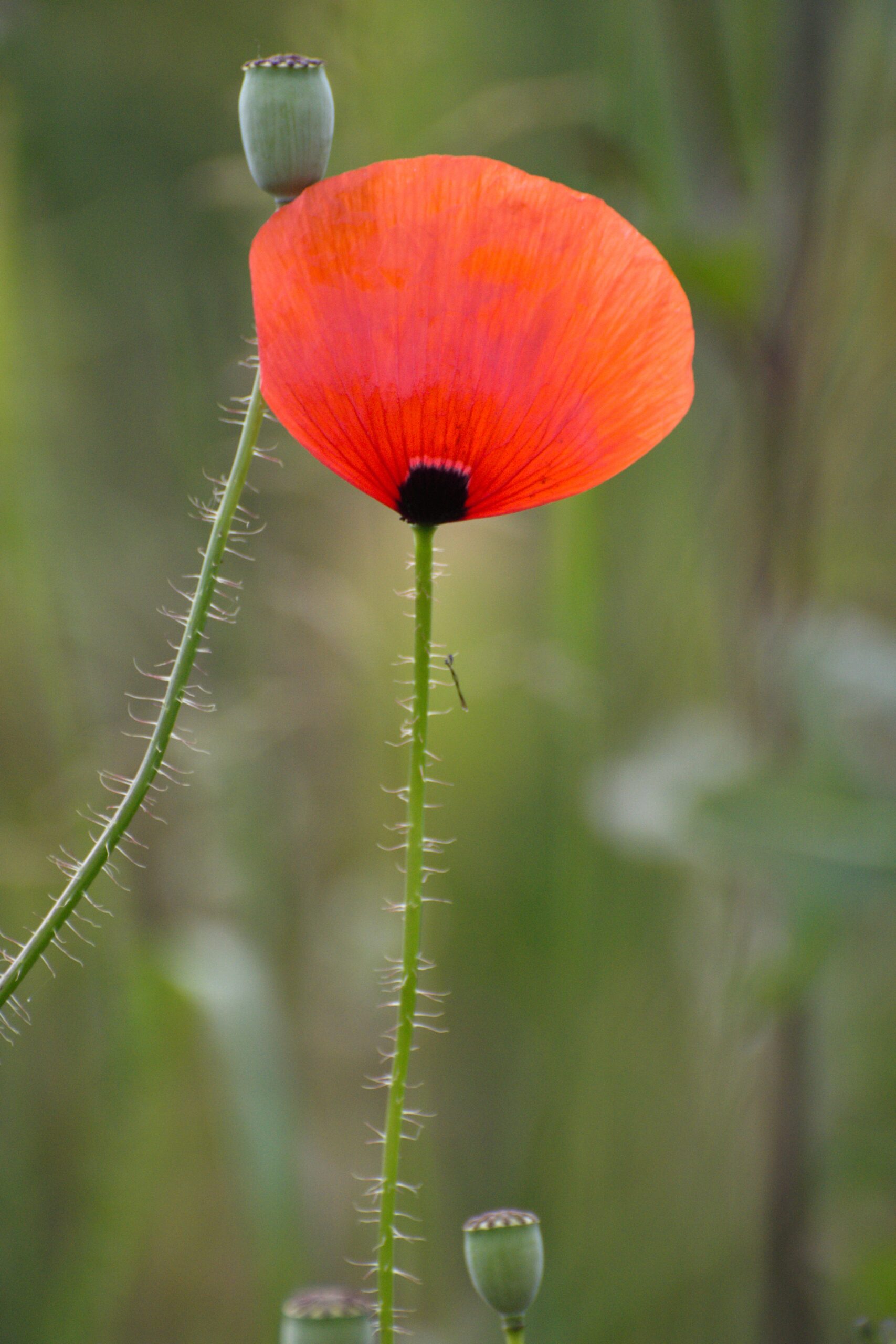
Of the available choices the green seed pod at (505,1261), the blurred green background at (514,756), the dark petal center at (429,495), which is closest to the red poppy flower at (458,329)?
the dark petal center at (429,495)

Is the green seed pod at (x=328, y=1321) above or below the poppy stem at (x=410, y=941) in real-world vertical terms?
below

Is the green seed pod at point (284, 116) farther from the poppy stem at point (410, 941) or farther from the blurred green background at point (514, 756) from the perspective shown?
the blurred green background at point (514, 756)

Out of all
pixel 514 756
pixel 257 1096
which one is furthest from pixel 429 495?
pixel 514 756

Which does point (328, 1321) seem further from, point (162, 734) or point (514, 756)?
point (514, 756)

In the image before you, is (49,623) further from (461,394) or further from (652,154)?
(461,394)

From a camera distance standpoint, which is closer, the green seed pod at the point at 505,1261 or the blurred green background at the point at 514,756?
the green seed pod at the point at 505,1261

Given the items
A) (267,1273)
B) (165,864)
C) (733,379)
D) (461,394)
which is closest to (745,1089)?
(267,1273)
